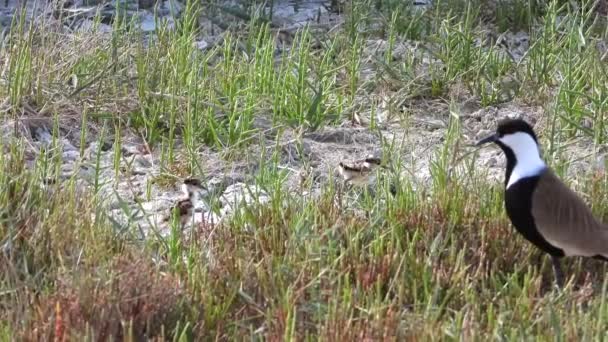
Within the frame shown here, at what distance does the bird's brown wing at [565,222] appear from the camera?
157 inches

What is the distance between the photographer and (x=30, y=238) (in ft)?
12.9

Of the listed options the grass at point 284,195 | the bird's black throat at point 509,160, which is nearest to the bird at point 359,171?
the grass at point 284,195

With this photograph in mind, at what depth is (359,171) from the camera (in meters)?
4.71

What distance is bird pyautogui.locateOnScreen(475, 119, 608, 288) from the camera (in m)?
4.00

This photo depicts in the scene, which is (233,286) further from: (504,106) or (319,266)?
(504,106)

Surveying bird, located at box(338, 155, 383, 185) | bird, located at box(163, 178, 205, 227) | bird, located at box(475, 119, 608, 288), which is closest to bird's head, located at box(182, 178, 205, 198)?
bird, located at box(163, 178, 205, 227)

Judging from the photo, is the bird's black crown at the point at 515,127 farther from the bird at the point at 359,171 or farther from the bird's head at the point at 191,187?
the bird's head at the point at 191,187

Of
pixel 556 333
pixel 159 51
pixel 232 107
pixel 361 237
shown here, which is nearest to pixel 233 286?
pixel 361 237

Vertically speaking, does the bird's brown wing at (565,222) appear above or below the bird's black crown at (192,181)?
above

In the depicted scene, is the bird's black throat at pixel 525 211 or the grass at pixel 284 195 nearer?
the grass at pixel 284 195

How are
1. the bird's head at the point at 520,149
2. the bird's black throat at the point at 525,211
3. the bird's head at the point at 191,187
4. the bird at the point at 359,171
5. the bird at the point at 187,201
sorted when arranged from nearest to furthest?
the bird's black throat at the point at 525,211 < the bird's head at the point at 520,149 < the bird at the point at 187,201 < the bird's head at the point at 191,187 < the bird at the point at 359,171

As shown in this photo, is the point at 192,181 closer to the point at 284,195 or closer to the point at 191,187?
the point at 191,187

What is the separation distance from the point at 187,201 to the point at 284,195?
331mm

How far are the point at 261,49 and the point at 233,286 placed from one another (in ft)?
6.39
